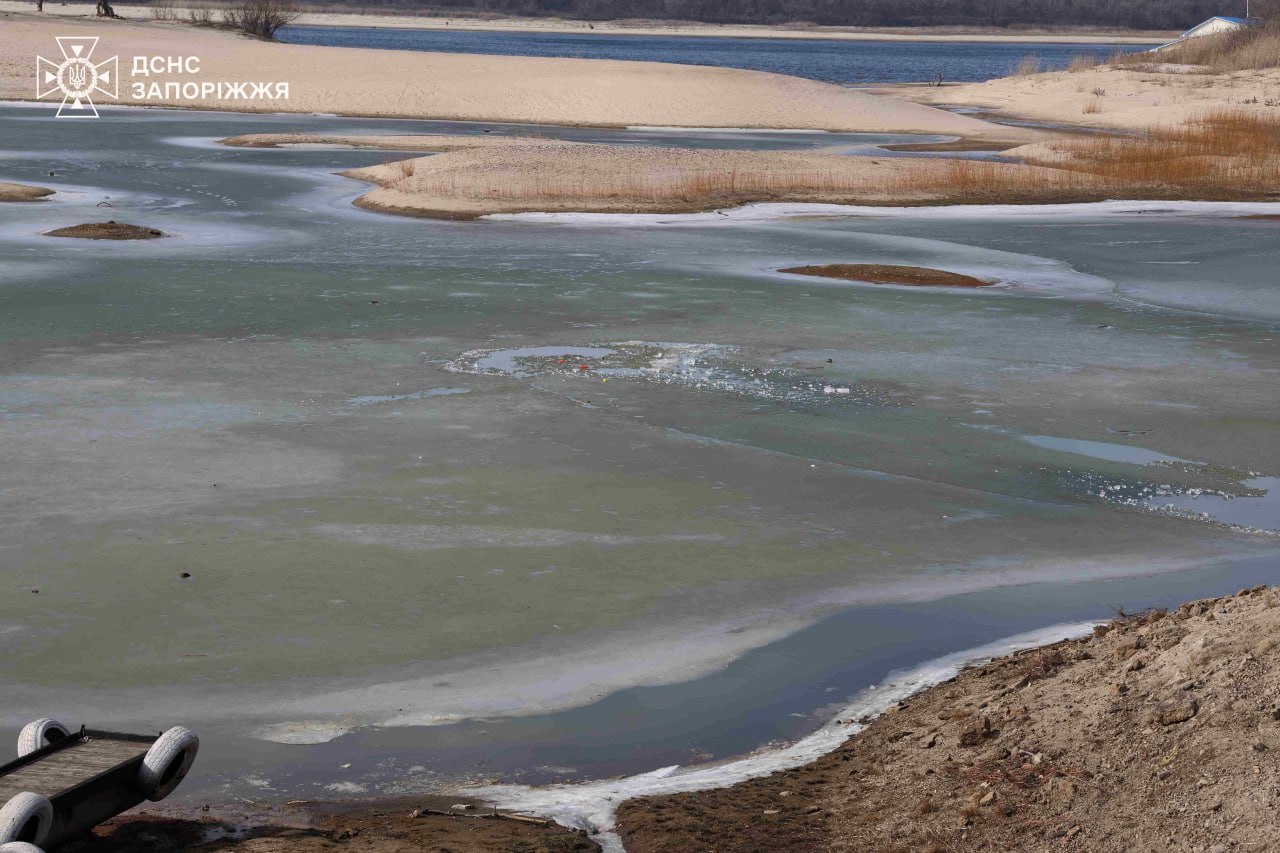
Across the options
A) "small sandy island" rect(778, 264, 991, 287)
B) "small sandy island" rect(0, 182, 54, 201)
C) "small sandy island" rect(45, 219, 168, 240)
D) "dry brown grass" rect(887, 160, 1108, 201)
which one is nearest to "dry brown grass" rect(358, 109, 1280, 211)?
"dry brown grass" rect(887, 160, 1108, 201)

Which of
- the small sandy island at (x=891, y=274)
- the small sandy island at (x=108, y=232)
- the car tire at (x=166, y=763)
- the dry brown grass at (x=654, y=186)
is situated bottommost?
the car tire at (x=166, y=763)

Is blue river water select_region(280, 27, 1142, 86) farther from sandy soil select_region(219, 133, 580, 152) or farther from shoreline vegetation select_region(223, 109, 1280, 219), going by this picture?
shoreline vegetation select_region(223, 109, 1280, 219)

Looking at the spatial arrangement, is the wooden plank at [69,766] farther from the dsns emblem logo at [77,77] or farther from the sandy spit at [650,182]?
the dsns emblem logo at [77,77]

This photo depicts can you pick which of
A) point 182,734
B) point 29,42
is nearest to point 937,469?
point 182,734

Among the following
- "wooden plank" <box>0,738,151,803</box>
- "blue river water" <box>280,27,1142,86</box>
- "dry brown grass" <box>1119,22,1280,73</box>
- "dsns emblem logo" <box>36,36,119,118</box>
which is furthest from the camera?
"blue river water" <box>280,27,1142,86</box>

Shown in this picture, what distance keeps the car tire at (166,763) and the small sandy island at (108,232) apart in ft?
51.2

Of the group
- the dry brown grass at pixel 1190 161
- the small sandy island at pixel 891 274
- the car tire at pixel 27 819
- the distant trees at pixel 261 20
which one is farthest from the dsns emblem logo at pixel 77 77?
the car tire at pixel 27 819

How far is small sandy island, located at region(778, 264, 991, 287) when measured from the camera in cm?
1731

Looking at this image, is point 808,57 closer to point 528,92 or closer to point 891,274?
point 528,92

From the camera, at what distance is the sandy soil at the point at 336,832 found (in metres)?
4.81

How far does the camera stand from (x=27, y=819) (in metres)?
4.33

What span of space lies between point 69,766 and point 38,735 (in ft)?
0.88

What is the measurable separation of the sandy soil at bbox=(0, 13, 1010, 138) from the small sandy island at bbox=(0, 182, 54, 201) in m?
23.9

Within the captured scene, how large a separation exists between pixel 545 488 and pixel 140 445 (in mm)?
2822
